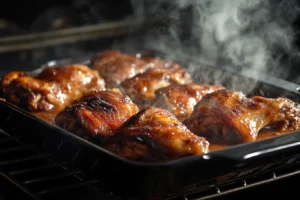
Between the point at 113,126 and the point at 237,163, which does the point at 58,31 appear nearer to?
the point at 113,126

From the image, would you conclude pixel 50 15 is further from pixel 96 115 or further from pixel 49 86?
pixel 96 115

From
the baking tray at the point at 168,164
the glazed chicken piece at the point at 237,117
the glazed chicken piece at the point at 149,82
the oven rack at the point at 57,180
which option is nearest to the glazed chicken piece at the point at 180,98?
the glazed chicken piece at the point at 149,82

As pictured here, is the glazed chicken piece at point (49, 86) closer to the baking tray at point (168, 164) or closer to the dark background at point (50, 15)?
the baking tray at point (168, 164)

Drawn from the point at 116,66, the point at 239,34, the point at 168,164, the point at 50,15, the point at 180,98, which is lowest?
the point at 168,164

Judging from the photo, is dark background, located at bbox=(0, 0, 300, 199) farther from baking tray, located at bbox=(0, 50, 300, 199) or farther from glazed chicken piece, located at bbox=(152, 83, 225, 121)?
baking tray, located at bbox=(0, 50, 300, 199)

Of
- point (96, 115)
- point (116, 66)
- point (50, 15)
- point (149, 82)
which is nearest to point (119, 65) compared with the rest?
point (116, 66)

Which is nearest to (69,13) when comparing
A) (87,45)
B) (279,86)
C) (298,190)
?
(87,45)
